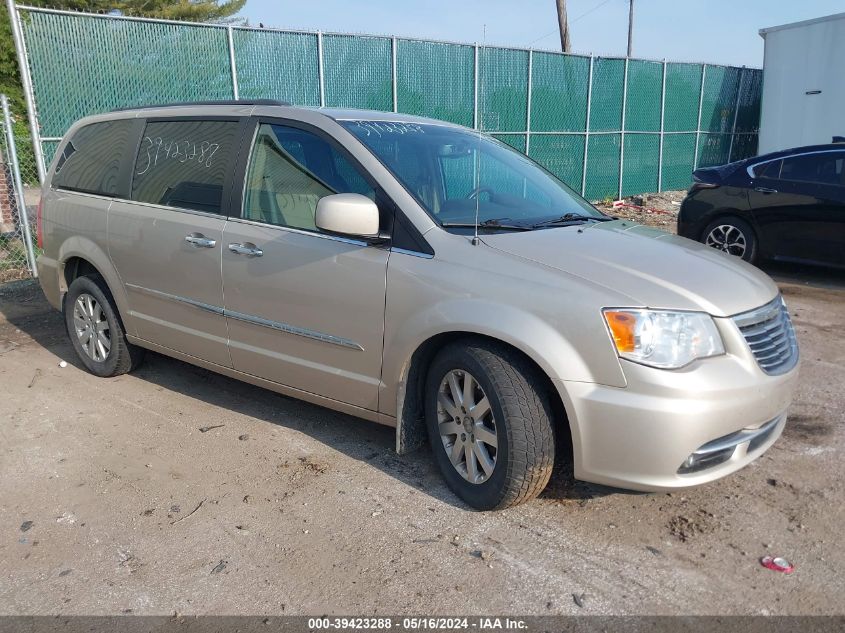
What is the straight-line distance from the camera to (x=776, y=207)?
818 cm

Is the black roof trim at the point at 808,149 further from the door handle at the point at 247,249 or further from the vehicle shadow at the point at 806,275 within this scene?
the door handle at the point at 247,249

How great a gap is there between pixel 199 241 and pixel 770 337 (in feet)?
9.98

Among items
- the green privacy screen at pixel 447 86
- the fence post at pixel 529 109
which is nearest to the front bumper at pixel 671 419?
the green privacy screen at pixel 447 86

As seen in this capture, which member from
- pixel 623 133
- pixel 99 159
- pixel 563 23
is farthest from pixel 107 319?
pixel 563 23

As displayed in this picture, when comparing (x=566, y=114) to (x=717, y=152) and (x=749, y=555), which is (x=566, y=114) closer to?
(x=717, y=152)

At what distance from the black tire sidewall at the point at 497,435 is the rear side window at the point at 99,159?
274cm

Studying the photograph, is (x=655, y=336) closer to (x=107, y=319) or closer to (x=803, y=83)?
(x=107, y=319)

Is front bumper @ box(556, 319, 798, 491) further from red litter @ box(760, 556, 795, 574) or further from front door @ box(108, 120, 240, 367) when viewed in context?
front door @ box(108, 120, 240, 367)

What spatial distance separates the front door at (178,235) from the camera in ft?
14.0

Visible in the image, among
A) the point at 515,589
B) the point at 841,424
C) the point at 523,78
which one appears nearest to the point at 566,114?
the point at 523,78

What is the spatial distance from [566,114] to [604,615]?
12517mm

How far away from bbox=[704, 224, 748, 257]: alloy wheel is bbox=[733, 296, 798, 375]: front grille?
18.0 feet

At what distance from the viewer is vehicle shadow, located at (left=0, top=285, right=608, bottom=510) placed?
3.61 meters

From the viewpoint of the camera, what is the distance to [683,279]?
3.17 m
